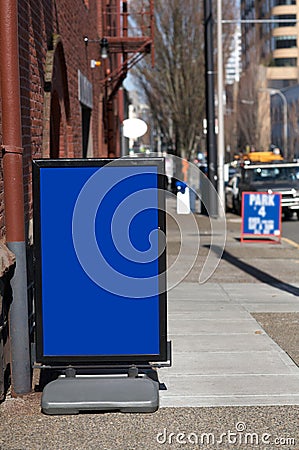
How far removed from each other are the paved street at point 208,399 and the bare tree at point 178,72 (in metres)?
28.5

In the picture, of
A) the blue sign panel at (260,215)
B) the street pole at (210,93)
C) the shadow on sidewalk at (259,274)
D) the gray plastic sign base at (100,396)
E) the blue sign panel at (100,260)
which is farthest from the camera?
the street pole at (210,93)

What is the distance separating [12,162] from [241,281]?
728 cm

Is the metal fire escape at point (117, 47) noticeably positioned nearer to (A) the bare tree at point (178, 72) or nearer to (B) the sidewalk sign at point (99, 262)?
(A) the bare tree at point (178, 72)

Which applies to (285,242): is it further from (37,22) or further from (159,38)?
(159,38)

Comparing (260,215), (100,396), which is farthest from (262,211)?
(100,396)

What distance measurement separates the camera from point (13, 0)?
6695mm

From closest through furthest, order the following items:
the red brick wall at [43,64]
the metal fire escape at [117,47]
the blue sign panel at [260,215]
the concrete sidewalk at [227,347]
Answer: the concrete sidewalk at [227,347] → the red brick wall at [43,64] → the blue sign panel at [260,215] → the metal fire escape at [117,47]

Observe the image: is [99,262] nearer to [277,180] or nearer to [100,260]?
[100,260]

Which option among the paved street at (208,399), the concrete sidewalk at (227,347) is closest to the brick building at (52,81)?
the paved street at (208,399)

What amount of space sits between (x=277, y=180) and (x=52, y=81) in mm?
18388

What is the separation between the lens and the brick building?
6.64 meters

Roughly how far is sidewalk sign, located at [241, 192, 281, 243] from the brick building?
3.72 m

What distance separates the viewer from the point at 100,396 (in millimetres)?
6219

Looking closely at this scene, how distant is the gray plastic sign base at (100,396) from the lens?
20.2ft
